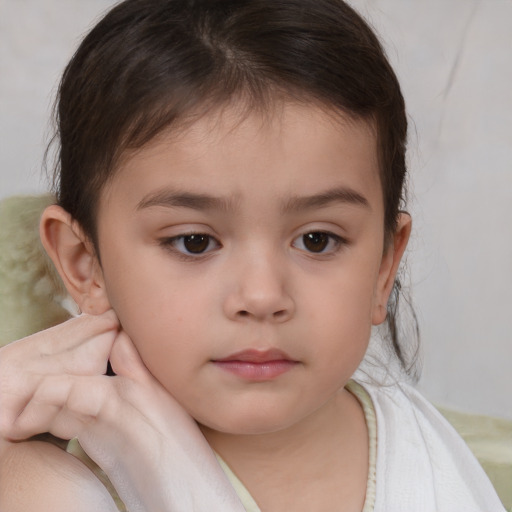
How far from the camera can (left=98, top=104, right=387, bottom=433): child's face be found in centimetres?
125

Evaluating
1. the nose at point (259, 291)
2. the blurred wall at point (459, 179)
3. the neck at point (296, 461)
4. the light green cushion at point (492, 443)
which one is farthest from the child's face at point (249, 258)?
the blurred wall at point (459, 179)

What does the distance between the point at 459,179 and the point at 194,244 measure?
1.33 m

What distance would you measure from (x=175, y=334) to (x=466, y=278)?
4.35 ft

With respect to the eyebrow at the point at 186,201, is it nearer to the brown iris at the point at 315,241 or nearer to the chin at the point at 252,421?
the brown iris at the point at 315,241

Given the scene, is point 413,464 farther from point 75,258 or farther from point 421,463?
point 75,258

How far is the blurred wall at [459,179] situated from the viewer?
2438 millimetres

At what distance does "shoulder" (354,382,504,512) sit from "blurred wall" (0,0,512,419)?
0.72 meters

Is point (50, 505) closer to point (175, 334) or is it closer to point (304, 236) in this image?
point (175, 334)

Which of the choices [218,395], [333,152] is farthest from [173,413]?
[333,152]

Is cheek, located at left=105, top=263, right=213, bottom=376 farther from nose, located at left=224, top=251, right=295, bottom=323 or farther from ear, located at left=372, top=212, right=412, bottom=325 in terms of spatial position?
ear, located at left=372, top=212, right=412, bottom=325

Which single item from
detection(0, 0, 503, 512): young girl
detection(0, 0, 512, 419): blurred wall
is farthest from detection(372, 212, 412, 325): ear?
detection(0, 0, 512, 419): blurred wall

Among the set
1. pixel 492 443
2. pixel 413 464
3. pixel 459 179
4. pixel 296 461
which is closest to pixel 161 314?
pixel 296 461

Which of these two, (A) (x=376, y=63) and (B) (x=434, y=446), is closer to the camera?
(A) (x=376, y=63)

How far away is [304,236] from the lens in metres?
1.30
